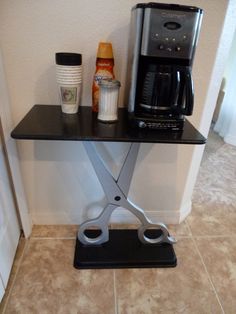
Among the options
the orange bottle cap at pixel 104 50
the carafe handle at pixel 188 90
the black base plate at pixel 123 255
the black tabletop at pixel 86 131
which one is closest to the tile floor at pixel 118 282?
the black base plate at pixel 123 255

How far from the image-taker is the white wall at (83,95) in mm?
904

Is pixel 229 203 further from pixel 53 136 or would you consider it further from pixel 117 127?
pixel 53 136

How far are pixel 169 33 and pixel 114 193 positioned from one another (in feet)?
2.32

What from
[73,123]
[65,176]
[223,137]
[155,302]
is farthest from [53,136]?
[223,137]

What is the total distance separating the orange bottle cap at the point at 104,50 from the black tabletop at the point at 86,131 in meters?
0.24

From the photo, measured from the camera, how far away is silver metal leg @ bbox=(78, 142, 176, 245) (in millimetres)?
1021

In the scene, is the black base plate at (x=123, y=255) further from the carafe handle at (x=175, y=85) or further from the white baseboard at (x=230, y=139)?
the white baseboard at (x=230, y=139)

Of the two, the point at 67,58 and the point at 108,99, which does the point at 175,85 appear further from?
the point at 67,58

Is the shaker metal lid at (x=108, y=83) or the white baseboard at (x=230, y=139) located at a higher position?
the shaker metal lid at (x=108, y=83)

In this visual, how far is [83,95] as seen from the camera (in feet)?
3.46

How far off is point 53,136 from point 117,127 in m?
0.25

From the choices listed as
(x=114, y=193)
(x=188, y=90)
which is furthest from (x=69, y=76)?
(x=114, y=193)

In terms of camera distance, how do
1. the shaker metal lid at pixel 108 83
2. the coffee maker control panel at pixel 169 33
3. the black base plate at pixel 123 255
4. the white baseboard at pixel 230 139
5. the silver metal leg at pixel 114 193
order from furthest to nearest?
the white baseboard at pixel 230 139, the black base plate at pixel 123 255, the silver metal leg at pixel 114 193, the shaker metal lid at pixel 108 83, the coffee maker control panel at pixel 169 33

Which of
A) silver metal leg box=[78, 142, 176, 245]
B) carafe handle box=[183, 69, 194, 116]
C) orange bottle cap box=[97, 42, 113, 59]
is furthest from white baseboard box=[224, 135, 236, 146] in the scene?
orange bottle cap box=[97, 42, 113, 59]
